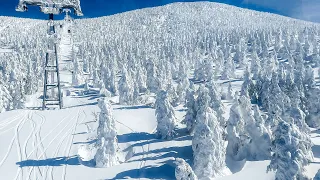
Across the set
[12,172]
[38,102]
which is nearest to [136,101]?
[38,102]

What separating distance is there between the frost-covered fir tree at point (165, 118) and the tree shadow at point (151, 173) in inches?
263

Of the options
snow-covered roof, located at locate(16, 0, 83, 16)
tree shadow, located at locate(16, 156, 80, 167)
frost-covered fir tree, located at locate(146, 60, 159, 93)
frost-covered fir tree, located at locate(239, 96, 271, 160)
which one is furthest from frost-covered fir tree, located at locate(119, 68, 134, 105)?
tree shadow, located at locate(16, 156, 80, 167)

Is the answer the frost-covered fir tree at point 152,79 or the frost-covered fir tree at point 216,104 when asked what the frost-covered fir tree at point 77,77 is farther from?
the frost-covered fir tree at point 216,104

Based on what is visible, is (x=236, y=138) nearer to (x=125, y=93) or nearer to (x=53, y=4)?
(x=53, y=4)

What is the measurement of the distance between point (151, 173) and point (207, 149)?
18.0ft

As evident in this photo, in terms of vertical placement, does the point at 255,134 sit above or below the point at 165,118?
below

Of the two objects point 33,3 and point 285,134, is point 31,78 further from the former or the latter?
point 285,134

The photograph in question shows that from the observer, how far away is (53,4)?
3691 centimetres

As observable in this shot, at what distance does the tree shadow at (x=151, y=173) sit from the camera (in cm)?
2751

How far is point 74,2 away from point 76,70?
71.9 metres

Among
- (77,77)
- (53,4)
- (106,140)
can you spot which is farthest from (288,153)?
(77,77)

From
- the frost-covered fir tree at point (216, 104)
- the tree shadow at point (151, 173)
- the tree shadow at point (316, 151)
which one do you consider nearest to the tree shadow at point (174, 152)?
the tree shadow at point (151, 173)

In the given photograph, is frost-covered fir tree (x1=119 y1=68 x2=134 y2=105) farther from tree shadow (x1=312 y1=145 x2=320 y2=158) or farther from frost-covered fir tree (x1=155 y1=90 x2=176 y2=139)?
tree shadow (x1=312 y1=145 x2=320 y2=158)

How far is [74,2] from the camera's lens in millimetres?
38031
